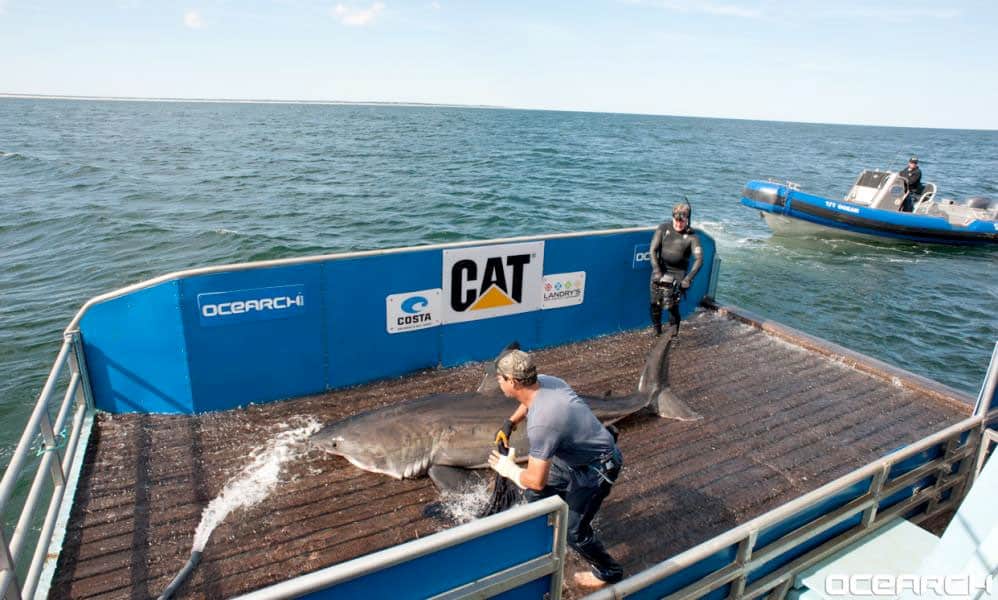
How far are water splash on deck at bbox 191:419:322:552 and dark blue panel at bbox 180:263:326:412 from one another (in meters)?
0.90

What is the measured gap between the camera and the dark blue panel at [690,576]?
4.52 metres

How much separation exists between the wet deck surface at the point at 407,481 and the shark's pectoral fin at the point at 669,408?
5.9 inches

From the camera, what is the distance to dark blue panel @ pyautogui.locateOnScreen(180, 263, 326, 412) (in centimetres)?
741

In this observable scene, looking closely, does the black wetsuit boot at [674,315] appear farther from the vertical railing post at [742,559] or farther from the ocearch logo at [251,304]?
the ocearch logo at [251,304]

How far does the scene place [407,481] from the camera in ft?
21.4

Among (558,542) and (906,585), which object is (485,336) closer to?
(558,542)

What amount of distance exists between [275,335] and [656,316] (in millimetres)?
6556

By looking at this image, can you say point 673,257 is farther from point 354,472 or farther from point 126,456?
point 126,456

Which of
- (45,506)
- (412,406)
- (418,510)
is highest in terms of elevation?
(412,406)

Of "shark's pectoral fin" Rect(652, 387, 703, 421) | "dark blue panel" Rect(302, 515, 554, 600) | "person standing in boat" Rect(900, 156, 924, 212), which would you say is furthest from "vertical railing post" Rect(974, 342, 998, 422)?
"person standing in boat" Rect(900, 156, 924, 212)

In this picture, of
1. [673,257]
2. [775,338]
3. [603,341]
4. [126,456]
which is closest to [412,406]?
[126,456]

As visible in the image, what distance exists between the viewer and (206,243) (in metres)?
27.1

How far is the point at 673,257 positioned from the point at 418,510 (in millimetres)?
6439

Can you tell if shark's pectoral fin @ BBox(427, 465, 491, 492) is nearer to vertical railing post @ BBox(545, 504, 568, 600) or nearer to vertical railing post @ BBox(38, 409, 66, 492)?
vertical railing post @ BBox(545, 504, 568, 600)
